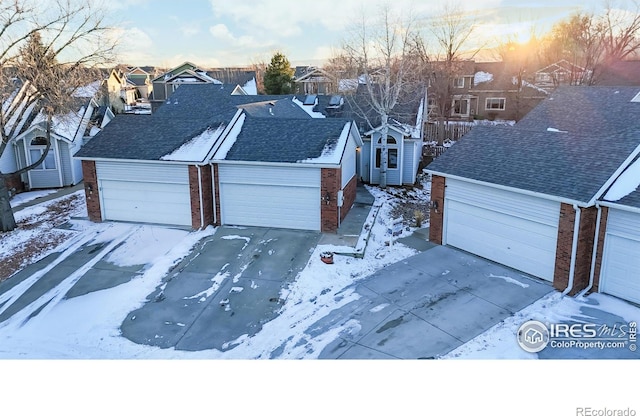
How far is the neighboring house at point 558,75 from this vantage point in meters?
35.3

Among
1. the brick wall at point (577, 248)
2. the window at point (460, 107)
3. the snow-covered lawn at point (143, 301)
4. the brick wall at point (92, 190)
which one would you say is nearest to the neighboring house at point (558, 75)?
the window at point (460, 107)

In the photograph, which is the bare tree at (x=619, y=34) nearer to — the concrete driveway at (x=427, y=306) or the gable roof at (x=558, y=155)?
the gable roof at (x=558, y=155)

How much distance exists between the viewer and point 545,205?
1093cm

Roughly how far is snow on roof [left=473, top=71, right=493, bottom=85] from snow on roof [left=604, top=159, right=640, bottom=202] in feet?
113

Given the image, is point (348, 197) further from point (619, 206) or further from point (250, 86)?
point (250, 86)

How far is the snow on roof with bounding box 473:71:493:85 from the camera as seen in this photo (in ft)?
139

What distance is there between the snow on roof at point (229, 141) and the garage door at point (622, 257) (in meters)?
11.3

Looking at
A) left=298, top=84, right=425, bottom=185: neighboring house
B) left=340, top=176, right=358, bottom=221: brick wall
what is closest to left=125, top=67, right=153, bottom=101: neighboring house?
left=298, top=84, right=425, bottom=185: neighboring house

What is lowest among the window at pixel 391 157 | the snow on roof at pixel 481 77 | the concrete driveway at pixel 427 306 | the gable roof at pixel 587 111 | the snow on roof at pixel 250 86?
the concrete driveway at pixel 427 306

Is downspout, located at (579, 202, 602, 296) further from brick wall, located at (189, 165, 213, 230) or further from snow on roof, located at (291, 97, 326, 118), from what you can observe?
snow on roof, located at (291, 97, 326, 118)

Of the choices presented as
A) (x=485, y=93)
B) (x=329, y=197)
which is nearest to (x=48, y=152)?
(x=329, y=197)

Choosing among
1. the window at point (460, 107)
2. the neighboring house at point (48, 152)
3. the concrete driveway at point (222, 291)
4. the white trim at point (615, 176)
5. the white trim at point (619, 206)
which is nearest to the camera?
the white trim at point (619, 206)

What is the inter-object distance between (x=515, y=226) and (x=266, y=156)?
7948 mm

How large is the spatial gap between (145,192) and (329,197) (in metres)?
6.60
